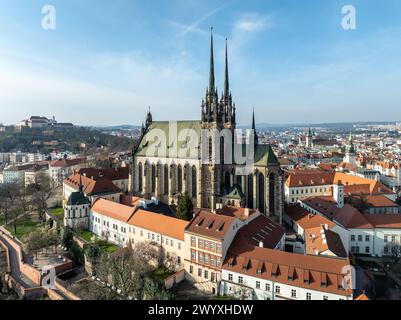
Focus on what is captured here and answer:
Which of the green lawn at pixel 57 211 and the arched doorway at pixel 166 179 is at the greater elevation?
the arched doorway at pixel 166 179

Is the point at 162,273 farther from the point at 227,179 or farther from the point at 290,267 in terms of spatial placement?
the point at 227,179

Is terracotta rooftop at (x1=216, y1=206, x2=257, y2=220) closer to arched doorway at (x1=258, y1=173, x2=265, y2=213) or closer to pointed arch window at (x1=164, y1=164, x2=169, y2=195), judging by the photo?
arched doorway at (x1=258, y1=173, x2=265, y2=213)

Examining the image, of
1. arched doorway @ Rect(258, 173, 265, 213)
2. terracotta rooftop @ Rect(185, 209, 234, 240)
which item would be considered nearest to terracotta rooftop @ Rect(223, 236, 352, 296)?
terracotta rooftop @ Rect(185, 209, 234, 240)

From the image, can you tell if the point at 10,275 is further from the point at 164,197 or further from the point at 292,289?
the point at 292,289

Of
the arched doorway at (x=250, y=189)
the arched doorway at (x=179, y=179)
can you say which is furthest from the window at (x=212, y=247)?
the arched doorway at (x=179, y=179)

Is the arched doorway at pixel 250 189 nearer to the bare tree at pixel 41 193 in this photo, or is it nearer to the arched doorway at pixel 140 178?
the arched doorway at pixel 140 178

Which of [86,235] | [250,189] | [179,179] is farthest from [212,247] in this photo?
[86,235]
